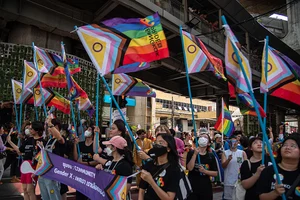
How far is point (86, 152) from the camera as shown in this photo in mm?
5902

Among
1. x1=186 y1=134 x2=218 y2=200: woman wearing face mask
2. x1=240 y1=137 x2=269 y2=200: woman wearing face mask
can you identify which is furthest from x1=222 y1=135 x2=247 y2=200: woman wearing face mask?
x1=240 y1=137 x2=269 y2=200: woman wearing face mask

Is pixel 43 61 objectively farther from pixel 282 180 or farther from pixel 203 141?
pixel 282 180

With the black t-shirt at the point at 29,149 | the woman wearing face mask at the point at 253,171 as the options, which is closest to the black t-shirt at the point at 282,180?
the woman wearing face mask at the point at 253,171

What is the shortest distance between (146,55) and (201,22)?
13253 mm

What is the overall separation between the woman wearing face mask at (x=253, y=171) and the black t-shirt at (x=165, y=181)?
43.8 inches

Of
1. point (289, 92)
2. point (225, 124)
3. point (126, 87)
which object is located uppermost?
point (126, 87)

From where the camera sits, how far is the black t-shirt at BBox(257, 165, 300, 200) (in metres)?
2.81

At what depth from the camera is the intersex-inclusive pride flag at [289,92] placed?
4516mm

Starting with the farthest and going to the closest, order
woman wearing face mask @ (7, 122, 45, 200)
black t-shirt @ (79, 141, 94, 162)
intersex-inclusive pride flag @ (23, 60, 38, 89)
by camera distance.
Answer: intersex-inclusive pride flag @ (23, 60, 38, 89) < black t-shirt @ (79, 141, 94, 162) < woman wearing face mask @ (7, 122, 45, 200)

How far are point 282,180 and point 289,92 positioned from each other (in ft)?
6.90

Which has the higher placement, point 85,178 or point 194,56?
point 194,56

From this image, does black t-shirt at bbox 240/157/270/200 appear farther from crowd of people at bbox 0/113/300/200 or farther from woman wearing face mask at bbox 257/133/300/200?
woman wearing face mask at bbox 257/133/300/200

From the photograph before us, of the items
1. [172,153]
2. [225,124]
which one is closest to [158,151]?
[172,153]

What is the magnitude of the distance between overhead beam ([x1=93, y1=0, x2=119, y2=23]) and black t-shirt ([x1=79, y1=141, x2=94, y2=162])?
7.51 metres
